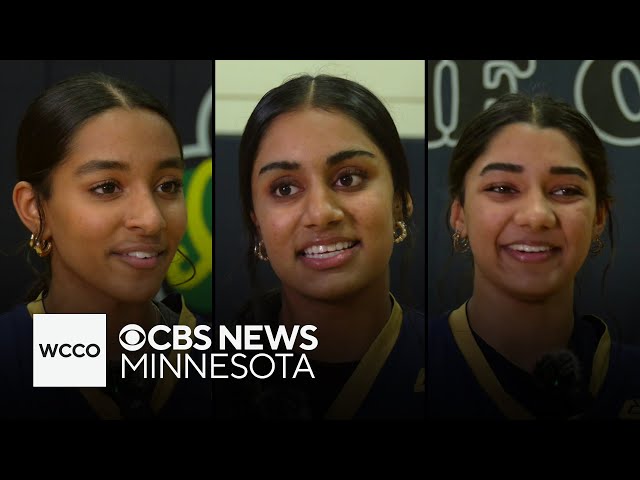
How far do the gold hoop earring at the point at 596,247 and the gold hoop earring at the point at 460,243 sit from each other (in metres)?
0.52

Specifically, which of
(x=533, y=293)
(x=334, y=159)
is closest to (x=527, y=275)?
(x=533, y=293)

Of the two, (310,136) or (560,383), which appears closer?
(310,136)

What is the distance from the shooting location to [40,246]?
395 centimetres

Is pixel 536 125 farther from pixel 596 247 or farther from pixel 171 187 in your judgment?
pixel 171 187

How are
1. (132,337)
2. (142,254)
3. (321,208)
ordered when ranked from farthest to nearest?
(132,337), (142,254), (321,208)

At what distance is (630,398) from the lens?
4.05 m

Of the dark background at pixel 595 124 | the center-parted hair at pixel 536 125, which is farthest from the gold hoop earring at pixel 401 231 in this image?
the center-parted hair at pixel 536 125

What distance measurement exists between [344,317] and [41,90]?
1590mm

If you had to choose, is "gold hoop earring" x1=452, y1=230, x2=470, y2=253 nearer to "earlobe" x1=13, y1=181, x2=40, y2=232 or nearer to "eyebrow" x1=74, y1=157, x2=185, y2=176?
"eyebrow" x1=74, y1=157, x2=185, y2=176

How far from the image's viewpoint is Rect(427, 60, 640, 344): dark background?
13.0 ft

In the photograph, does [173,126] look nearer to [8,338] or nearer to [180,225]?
[180,225]

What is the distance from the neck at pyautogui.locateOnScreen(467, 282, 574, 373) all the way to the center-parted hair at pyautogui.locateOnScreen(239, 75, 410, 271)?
0.55 m

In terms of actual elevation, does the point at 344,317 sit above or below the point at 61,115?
below

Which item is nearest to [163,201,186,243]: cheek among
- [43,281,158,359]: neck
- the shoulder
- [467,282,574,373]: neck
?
[43,281,158,359]: neck
